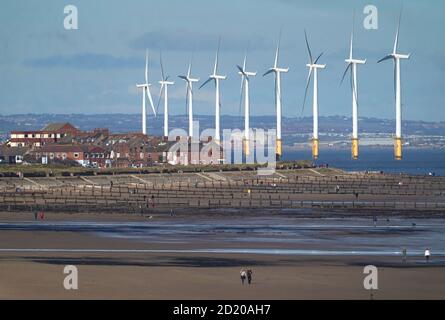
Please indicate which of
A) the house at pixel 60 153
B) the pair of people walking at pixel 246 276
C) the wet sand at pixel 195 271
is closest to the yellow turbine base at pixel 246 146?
the house at pixel 60 153

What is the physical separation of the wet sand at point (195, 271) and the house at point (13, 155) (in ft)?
290

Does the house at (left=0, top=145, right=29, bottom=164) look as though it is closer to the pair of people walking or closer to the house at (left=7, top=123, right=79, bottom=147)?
the house at (left=7, top=123, right=79, bottom=147)

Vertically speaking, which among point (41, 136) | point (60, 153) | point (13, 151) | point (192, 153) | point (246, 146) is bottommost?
point (192, 153)

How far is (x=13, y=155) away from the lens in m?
154

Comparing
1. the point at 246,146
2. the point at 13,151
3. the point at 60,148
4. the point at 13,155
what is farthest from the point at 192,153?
the point at 13,155

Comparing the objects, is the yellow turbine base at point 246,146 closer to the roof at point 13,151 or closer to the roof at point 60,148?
the roof at point 60,148

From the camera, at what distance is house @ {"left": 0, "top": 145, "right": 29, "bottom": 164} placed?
5984 inches

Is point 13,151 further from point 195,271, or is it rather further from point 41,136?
point 195,271

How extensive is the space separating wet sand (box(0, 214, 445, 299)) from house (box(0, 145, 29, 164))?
8826 cm

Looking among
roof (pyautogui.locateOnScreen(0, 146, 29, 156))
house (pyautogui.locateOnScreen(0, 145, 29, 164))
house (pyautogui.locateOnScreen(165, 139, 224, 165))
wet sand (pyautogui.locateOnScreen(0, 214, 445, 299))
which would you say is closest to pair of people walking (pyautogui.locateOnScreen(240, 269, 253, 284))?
wet sand (pyautogui.locateOnScreen(0, 214, 445, 299))

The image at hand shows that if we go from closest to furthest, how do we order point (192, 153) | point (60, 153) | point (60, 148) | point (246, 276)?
point (246, 276) → point (60, 153) → point (60, 148) → point (192, 153)

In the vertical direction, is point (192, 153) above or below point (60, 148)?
below

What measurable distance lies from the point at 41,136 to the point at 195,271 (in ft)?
417
